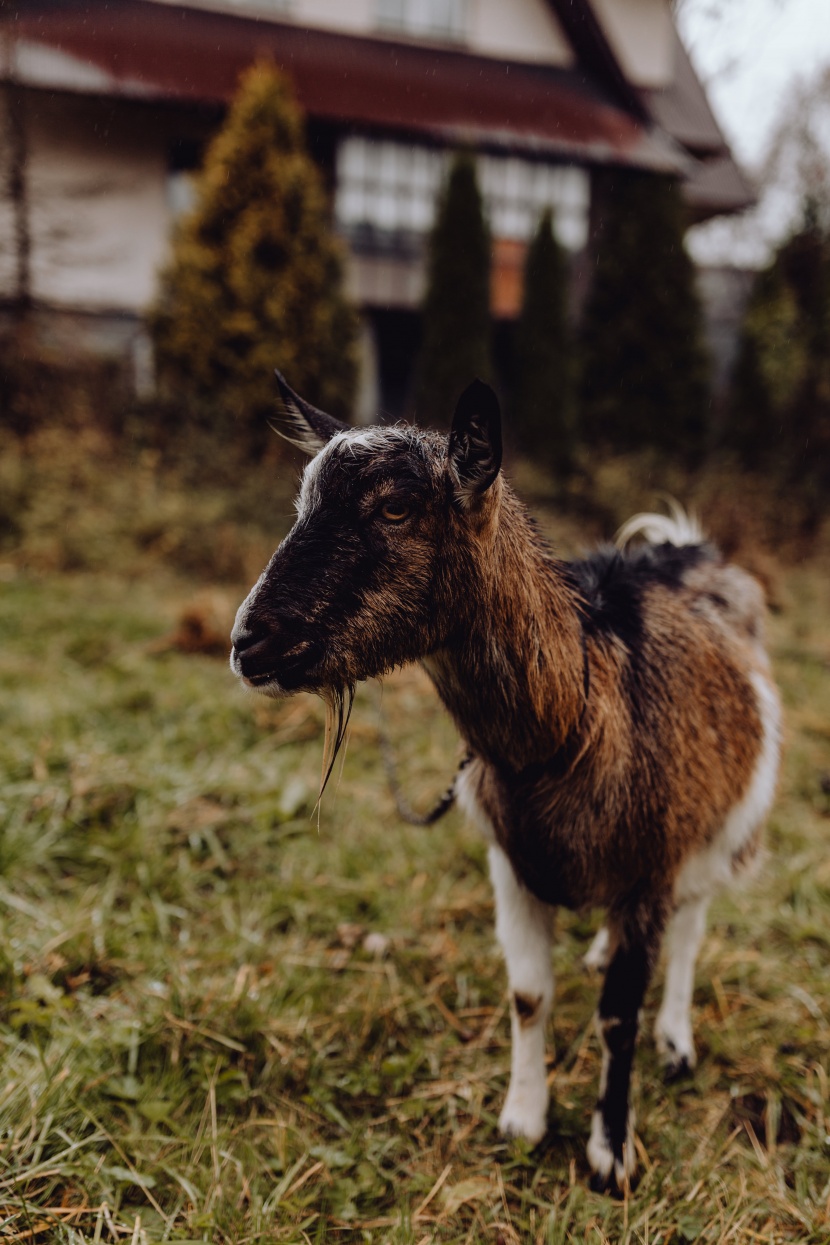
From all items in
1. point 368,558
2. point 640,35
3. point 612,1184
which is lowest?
point 612,1184

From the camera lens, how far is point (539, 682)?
6.09 ft

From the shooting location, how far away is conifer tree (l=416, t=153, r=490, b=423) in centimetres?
1104

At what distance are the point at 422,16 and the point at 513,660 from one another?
578 inches

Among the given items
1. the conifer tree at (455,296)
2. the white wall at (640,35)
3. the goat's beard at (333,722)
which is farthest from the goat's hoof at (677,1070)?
the white wall at (640,35)

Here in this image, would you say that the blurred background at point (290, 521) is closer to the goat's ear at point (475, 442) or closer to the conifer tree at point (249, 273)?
the conifer tree at point (249, 273)

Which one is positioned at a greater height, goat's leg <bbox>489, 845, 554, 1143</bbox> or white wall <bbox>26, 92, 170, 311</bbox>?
white wall <bbox>26, 92, 170, 311</bbox>

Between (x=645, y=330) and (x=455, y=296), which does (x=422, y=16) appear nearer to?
(x=455, y=296)

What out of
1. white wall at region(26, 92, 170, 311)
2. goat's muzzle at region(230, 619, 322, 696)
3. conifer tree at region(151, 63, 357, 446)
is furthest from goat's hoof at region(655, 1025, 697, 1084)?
white wall at region(26, 92, 170, 311)

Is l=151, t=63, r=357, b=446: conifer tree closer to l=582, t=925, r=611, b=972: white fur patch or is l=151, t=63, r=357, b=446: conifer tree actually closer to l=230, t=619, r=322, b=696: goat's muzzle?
l=582, t=925, r=611, b=972: white fur patch

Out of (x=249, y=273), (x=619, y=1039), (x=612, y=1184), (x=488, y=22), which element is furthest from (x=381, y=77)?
(x=612, y=1184)

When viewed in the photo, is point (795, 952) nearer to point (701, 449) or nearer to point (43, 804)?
point (43, 804)

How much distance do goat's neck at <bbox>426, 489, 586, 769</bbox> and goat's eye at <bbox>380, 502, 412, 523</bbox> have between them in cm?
18

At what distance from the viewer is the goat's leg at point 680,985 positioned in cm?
254

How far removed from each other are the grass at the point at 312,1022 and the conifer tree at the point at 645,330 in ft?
27.5
